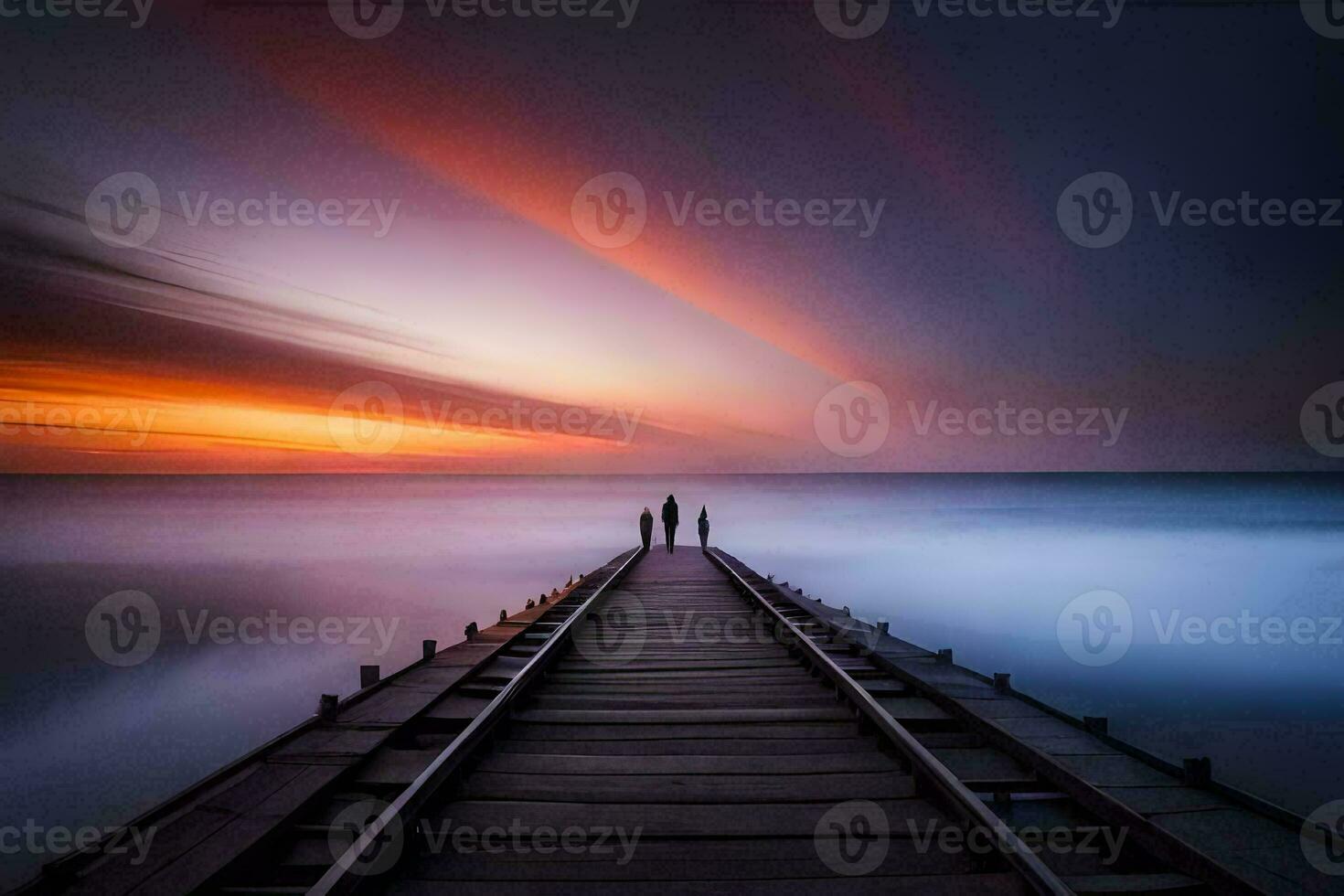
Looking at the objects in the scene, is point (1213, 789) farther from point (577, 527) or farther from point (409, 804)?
point (577, 527)

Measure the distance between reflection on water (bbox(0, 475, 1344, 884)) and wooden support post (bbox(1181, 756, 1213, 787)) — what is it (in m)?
5.96

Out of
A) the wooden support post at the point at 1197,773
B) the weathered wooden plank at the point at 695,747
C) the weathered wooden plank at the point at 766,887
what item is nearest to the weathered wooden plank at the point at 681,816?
the weathered wooden plank at the point at 766,887

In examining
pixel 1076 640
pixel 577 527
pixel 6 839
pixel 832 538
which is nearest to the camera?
pixel 6 839

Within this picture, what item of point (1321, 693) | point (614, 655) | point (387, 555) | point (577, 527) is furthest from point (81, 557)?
point (1321, 693)

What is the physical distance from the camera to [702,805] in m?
4.05

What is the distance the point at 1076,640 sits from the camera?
17.1 metres

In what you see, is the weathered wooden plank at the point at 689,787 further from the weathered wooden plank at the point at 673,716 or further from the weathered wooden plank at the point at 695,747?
the weathered wooden plank at the point at 673,716

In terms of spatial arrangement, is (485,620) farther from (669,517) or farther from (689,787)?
(689,787)

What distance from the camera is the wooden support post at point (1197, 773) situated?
13.6ft

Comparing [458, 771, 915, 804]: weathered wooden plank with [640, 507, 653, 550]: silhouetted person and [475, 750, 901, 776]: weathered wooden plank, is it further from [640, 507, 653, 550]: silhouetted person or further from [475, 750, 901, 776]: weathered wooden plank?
[640, 507, 653, 550]: silhouetted person

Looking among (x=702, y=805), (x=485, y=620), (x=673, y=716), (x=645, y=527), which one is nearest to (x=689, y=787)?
(x=702, y=805)

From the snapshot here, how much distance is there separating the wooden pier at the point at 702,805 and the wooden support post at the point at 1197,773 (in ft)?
0.06

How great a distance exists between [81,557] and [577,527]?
3221cm

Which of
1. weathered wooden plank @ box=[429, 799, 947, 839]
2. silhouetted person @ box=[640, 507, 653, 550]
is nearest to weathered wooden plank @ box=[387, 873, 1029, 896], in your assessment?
weathered wooden plank @ box=[429, 799, 947, 839]
